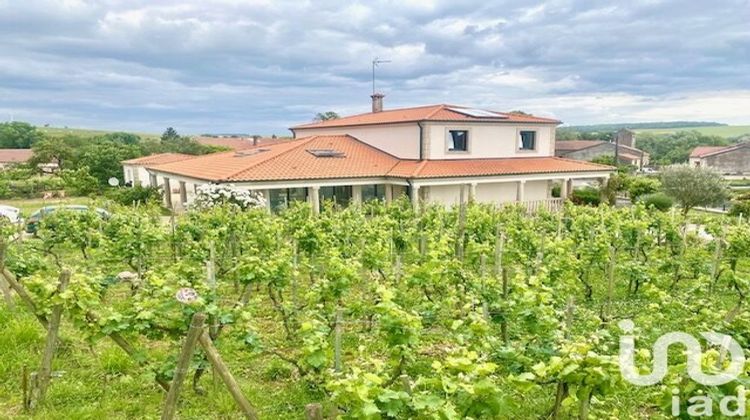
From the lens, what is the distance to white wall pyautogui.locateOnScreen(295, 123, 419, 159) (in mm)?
24766

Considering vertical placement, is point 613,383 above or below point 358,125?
below

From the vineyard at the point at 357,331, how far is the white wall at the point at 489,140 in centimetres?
1354

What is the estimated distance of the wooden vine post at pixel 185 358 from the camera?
12.1 feet

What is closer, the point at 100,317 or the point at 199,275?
the point at 100,317

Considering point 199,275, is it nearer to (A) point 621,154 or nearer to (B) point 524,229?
(B) point 524,229

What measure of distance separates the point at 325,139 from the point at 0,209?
14.9m

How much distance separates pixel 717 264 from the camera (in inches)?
387

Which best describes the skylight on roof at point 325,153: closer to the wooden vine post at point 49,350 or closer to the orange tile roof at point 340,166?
the orange tile roof at point 340,166

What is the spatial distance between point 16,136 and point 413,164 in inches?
3447

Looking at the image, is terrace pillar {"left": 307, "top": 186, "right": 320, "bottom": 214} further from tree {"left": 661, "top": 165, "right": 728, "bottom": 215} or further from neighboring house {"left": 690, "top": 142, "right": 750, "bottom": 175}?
neighboring house {"left": 690, "top": 142, "right": 750, "bottom": 175}

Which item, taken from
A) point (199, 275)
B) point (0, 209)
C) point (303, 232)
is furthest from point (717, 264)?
point (0, 209)

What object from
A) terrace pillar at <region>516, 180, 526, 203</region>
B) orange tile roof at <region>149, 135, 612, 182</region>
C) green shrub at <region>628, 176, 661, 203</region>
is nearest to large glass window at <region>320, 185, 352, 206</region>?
orange tile roof at <region>149, 135, 612, 182</region>

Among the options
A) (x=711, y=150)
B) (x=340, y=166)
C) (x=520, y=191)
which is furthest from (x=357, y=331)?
(x=711, y=150)
